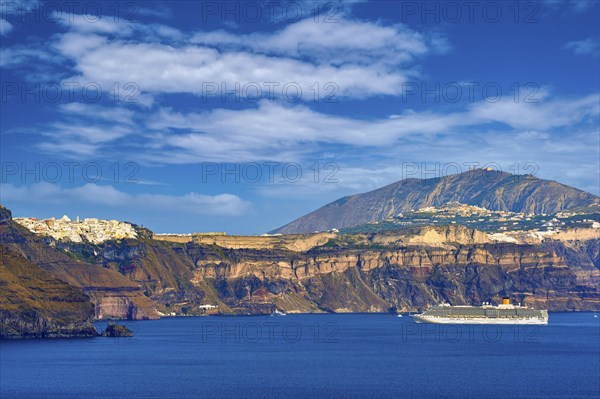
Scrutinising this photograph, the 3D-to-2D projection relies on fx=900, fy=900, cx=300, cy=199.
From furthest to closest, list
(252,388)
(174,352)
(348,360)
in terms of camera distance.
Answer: (174,352), (348,360), (252,388)

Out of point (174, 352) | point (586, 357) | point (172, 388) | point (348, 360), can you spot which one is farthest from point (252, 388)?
point (586, 357)

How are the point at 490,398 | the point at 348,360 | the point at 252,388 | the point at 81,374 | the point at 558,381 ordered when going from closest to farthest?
the point at 490,398 → the point at 252,388 → the point at 558,381 → the point at 81,374 → the point at 348,360

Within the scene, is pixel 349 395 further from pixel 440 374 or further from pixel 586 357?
pixel 586 357

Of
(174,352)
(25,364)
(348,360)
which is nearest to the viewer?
(25,364)

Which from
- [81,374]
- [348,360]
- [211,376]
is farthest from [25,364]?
[348,360]

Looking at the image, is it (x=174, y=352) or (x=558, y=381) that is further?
(x=174, y=352)

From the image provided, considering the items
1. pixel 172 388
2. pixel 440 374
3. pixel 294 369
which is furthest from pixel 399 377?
pixel 172 388

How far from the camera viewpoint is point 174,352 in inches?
7849

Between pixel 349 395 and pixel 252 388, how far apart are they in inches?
617

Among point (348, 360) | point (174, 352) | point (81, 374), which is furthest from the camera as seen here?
point (174, 352)

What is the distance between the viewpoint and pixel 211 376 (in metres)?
146

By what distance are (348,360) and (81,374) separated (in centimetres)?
5242

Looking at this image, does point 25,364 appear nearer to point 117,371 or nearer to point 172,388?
point 117,371

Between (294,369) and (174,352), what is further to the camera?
(174,352)
